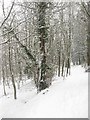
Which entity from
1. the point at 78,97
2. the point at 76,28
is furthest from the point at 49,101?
the point at 76,28

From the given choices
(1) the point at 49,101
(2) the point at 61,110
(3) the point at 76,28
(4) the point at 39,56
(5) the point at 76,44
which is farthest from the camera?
(5) the point at 76,44

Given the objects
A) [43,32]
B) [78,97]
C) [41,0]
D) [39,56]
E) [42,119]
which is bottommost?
[42,119]

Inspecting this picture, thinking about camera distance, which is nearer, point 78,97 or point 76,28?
point 78,97

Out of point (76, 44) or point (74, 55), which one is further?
point (74, 55)

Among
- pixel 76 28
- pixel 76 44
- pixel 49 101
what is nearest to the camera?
pixel 49 101

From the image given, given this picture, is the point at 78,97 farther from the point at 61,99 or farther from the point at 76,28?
the point at 76,28

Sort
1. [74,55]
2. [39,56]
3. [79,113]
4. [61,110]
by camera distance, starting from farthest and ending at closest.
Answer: [74,55] → [39,56] → [61,110] → [79,113]

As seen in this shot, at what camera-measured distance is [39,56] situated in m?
15.4

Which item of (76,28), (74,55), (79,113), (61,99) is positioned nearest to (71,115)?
(79,113)

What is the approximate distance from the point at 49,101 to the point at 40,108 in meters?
0.55

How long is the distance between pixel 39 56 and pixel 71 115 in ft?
28.1

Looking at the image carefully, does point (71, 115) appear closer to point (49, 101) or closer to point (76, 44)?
point (49, 101)

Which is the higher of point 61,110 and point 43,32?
point 43,32

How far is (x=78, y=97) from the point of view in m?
8.07
